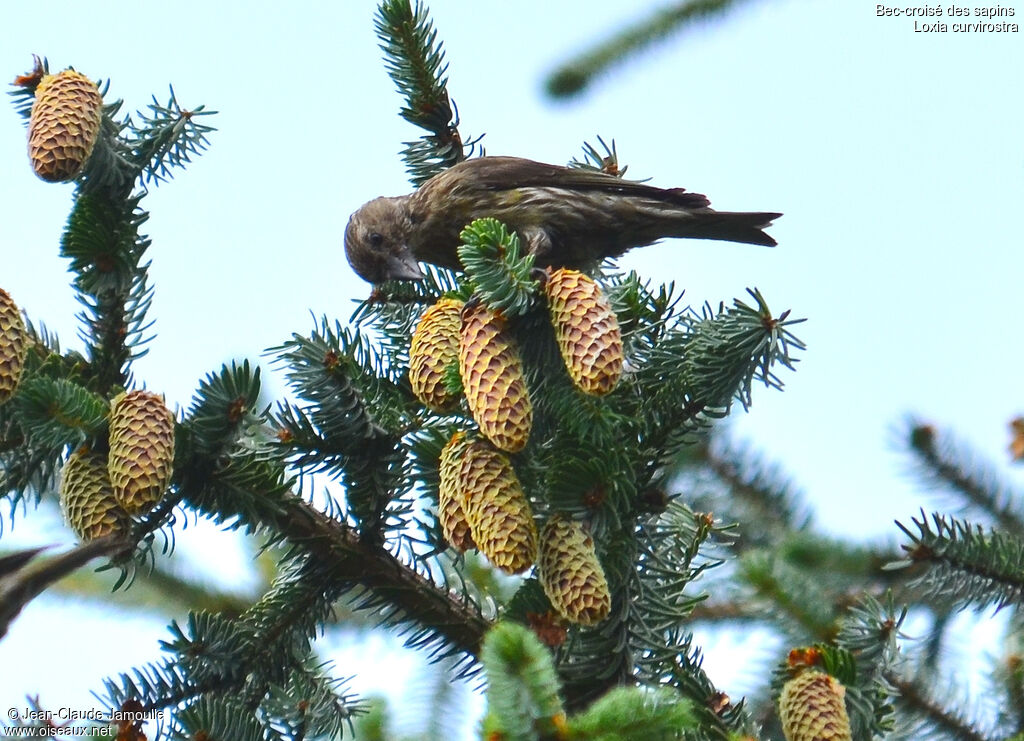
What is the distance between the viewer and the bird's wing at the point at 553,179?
372 centimetres

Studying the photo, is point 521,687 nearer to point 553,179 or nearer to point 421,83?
point 421,83

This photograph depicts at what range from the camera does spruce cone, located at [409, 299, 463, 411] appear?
7.64ft

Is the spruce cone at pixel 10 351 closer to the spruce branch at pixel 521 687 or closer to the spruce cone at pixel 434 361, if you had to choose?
the spruce cone at pixel 434 361

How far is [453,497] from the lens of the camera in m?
2.16

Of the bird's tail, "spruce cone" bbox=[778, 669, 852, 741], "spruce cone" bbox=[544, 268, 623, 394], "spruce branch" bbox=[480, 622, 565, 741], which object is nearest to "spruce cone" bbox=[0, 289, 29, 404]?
"spruce cone" bbox=[544, 268, 623, 394]

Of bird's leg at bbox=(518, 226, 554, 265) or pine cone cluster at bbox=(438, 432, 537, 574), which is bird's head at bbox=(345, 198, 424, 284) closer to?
bird's leg at bbox=(518, 226, 554, 265)

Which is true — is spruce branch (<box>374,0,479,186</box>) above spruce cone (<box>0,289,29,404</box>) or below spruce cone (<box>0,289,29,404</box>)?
above

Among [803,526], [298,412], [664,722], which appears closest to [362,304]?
[298,412]

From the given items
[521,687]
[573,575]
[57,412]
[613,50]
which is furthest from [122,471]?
[613,50]

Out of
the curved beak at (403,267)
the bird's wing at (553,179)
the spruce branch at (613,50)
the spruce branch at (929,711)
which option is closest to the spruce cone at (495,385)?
the spruce branch at (929,711)

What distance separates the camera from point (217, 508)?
235cm

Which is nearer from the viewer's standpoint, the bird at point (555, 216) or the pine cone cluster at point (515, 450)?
the pine cone cluster at point (515, 450)

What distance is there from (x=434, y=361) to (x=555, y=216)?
5.68 ft

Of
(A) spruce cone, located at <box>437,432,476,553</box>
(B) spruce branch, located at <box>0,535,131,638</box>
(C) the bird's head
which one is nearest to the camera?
(B) spruce branch, located at <box>0,535,131,638</box>
